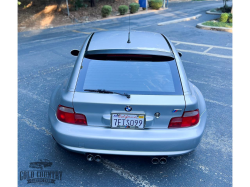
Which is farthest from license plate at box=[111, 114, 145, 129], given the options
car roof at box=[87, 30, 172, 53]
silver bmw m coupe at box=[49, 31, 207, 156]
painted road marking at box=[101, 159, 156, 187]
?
car roof at box=[87, 30, 172, 53]

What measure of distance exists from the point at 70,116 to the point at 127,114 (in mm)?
676

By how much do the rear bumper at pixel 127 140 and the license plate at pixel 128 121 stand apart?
57mm

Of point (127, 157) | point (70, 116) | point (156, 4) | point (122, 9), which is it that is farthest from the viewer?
point (156, 4)

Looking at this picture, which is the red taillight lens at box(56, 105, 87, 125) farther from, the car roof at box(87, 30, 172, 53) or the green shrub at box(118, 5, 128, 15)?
the green shrub at box(118, 5, 128, 15)

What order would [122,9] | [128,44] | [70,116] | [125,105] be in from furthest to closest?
1. [122,9]
2. [128,44]
3. [70,116]
4. [125,105]

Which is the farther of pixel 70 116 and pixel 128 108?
pixel 70 116

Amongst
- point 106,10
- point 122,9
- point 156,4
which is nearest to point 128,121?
point 106,10

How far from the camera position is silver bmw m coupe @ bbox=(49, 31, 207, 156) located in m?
2.63

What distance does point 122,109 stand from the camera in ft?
8.60

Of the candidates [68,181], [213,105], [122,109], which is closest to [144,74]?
[122,109]

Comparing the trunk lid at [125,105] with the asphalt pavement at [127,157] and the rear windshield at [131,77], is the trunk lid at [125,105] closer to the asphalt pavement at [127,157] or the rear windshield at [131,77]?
the rear windshield at [131,77]

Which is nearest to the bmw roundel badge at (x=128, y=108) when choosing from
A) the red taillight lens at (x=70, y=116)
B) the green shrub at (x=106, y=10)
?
the red taillight lens at (x=70, y=116)

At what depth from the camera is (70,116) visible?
2.73m

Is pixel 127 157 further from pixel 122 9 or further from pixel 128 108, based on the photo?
pixel 122 9
